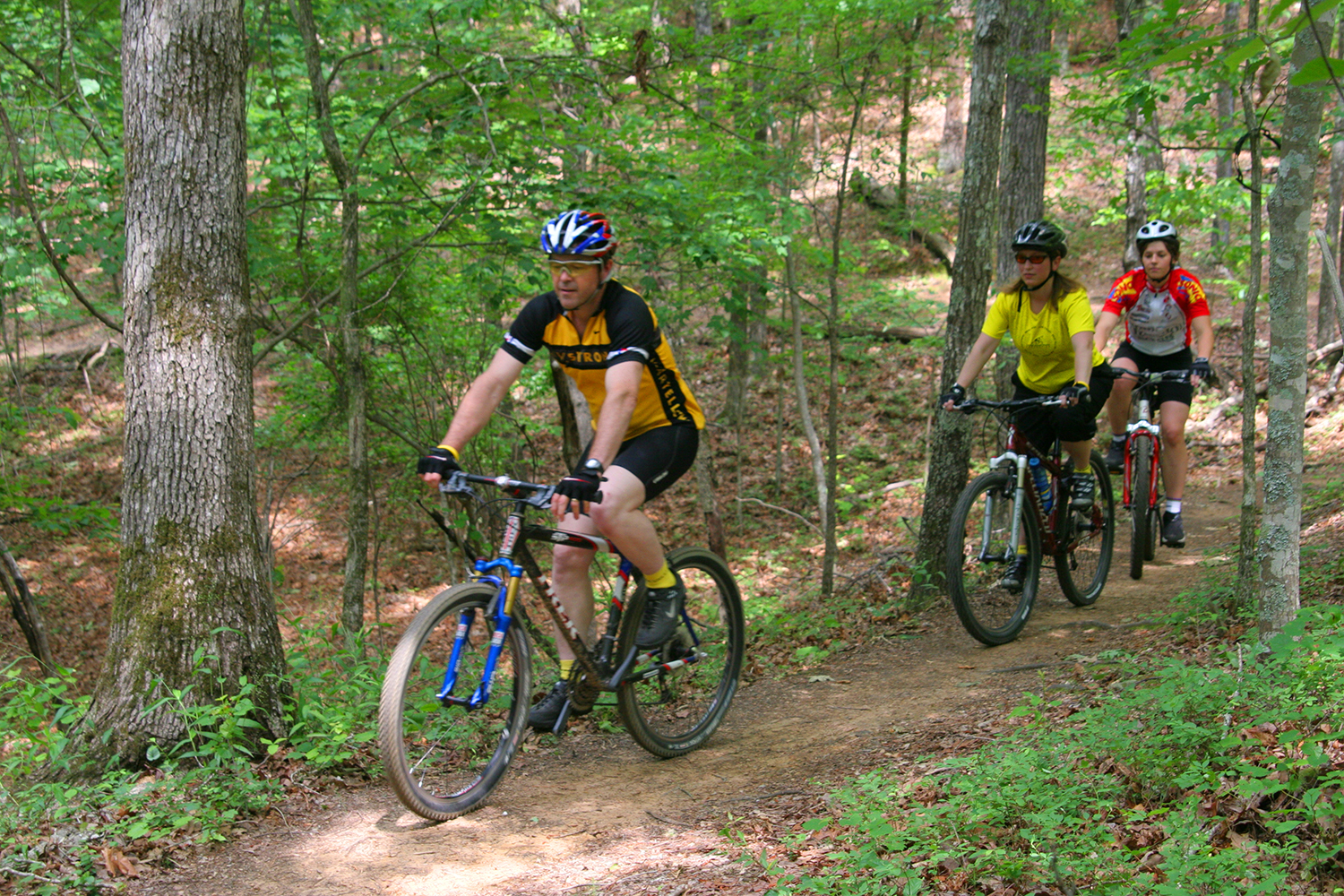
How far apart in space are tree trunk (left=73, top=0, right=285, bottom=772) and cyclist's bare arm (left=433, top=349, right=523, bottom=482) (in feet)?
3.99

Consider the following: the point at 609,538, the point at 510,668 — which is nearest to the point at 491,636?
the point at 510,668

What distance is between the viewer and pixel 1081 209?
19.7m

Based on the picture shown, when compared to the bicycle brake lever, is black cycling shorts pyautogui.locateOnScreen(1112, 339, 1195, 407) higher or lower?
higher

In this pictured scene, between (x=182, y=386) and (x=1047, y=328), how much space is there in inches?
195

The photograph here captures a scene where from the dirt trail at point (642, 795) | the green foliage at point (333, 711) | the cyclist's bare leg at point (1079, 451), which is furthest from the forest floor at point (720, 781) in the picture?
the cyclist's bare leg at point (1079, 451)

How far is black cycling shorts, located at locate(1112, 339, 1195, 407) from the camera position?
654 centimetres

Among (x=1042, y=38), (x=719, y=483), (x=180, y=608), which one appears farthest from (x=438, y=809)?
(x=719, y=483)

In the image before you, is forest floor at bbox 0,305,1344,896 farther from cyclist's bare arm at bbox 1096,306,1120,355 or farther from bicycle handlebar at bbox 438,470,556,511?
cyclist's bare arm at bbox 1096,306,1120,355

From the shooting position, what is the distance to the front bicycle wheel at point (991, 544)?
17.5ft

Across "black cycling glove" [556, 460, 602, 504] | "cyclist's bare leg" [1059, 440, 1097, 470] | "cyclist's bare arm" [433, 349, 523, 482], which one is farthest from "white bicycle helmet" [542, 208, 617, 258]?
"cyclist's bare leg" [1059, 440, 1097, 470]

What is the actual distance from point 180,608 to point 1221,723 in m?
4.18

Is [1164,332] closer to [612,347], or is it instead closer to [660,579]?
[660,579]

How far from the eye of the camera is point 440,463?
139 inches

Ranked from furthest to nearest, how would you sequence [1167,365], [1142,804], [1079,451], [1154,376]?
1. [1167,365]
2. [1154,376]
3. [1079,451]
4. [1142,804]
